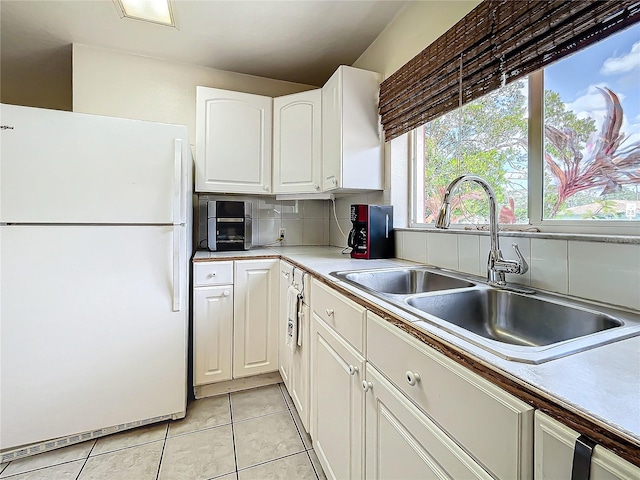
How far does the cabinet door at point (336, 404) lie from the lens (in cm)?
96

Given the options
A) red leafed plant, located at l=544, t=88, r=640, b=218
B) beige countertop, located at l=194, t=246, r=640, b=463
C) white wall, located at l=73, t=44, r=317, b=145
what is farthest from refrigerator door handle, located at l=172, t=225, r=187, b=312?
red leafed plant, located at l=544, t=88, r=640, b=218

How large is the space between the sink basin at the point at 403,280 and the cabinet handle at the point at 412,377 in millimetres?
592

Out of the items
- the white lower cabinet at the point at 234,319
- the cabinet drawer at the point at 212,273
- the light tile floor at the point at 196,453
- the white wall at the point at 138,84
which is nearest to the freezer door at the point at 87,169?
the cabinet drawer at the point at 212,273

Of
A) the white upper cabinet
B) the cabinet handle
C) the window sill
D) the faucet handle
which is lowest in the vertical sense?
the cabinet handle

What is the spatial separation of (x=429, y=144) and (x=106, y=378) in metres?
2.17

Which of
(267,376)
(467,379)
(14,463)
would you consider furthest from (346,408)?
(14,463)

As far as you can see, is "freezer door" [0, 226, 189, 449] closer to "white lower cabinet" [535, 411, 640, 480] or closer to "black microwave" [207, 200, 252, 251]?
"black microwave" [207, 200, 252, 251]

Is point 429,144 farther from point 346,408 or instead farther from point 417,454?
point 417,454

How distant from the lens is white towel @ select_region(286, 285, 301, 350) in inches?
60.2

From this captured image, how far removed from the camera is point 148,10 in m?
1.80

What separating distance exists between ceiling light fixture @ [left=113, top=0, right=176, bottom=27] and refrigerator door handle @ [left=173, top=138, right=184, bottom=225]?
89cm

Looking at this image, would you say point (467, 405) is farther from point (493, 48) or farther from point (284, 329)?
point (284, 329)

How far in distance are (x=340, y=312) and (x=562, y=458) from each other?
73 cm

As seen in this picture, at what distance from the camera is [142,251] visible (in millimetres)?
1543
